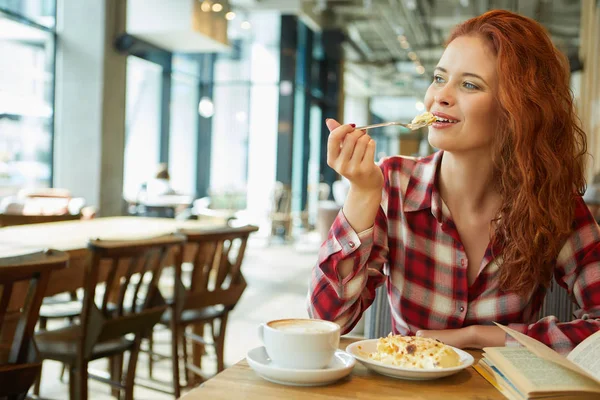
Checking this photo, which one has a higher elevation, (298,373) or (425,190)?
(425,190)

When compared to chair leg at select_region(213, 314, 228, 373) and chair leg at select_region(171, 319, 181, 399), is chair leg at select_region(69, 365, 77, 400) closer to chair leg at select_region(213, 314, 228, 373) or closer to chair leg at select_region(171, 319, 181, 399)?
chair leg at select_region(171, 319, 181, 399)

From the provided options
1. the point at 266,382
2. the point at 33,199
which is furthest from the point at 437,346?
the point at 33,199

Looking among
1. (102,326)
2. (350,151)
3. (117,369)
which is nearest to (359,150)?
(350,151)

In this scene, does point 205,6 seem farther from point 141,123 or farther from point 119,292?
point 119,292

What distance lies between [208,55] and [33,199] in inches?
286

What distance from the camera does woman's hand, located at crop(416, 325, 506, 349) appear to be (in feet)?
3.90

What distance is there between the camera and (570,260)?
1.30 metres

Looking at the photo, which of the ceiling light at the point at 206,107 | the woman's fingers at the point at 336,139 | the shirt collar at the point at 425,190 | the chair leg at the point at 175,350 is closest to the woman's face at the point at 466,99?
the shirt collar at the point at 425,190

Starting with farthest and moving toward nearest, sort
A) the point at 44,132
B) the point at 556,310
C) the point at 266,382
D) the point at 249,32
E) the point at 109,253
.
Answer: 1. the point at 249,32
2. the point at 44,132
3. the point at 109,253
4. the point at 556,310
5. the point at 266,382

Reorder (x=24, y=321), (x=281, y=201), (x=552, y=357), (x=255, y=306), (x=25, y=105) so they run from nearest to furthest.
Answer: (x=552, y=357) → (x=24, y=321) → (x=255, y=306) → (x=25, y=105) → (x=281, y=201)

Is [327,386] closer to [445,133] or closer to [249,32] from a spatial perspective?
[445,133]

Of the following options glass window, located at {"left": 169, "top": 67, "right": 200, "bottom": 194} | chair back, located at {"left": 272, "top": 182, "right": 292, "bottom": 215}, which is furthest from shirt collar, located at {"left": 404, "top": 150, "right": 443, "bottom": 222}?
glass window, located at {"left": 169, "top": 67, "right": 200, "bottom": 194}

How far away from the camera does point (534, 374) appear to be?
0.85m

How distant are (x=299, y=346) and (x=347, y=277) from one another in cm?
37
